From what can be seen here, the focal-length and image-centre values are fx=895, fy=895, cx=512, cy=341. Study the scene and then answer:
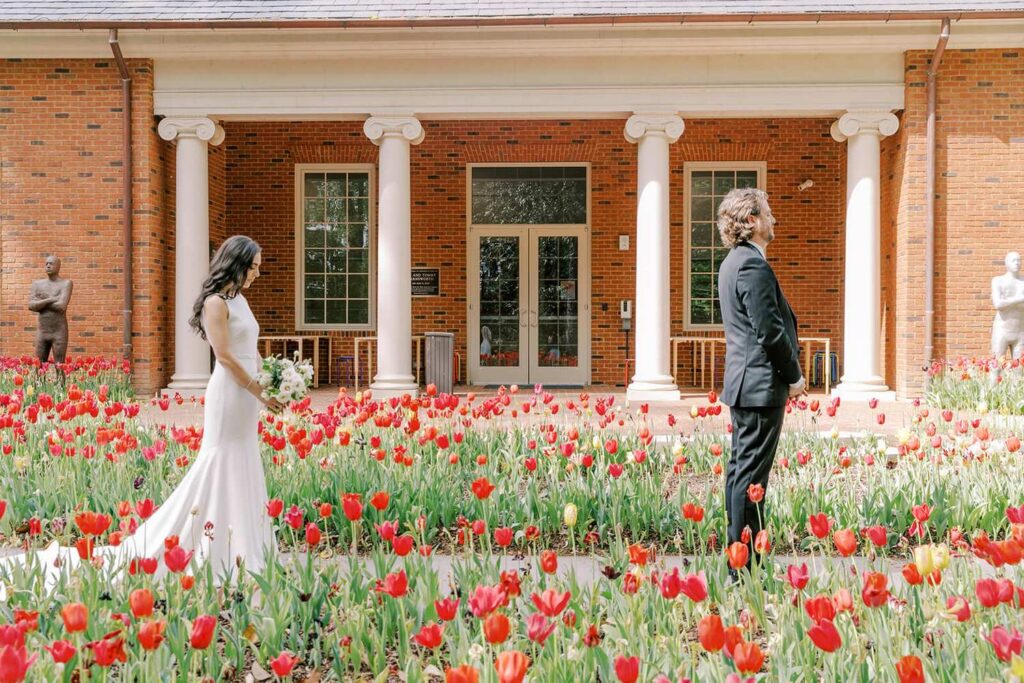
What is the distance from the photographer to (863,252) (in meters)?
11.5

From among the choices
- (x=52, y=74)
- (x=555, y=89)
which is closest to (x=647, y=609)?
(x=555, y=89)

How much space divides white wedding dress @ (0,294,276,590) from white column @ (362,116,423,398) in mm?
7593

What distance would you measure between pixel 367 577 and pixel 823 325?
41.8ft

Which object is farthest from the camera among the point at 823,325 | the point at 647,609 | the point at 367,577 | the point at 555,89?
Result: the point at 823,325

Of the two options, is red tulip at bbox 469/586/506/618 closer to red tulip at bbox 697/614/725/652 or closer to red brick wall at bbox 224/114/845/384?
red tulip at bbox 697/614/725/652

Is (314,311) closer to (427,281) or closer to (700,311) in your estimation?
(427,281)

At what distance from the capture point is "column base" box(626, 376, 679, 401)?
38.0 ft

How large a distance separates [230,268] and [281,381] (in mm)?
534

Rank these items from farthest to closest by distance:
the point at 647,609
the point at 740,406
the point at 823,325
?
1. the point at 823,325
2. the point at 740,406
3. the point at 647,609

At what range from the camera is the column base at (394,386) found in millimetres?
11602

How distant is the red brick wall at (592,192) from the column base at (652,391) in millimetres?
3141

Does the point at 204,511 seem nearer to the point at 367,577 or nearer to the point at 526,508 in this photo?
the point at 367,577

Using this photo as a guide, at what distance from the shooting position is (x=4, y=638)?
1.85 m

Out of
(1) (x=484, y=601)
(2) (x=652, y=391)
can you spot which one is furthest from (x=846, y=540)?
(2) (x=652, y=391)
